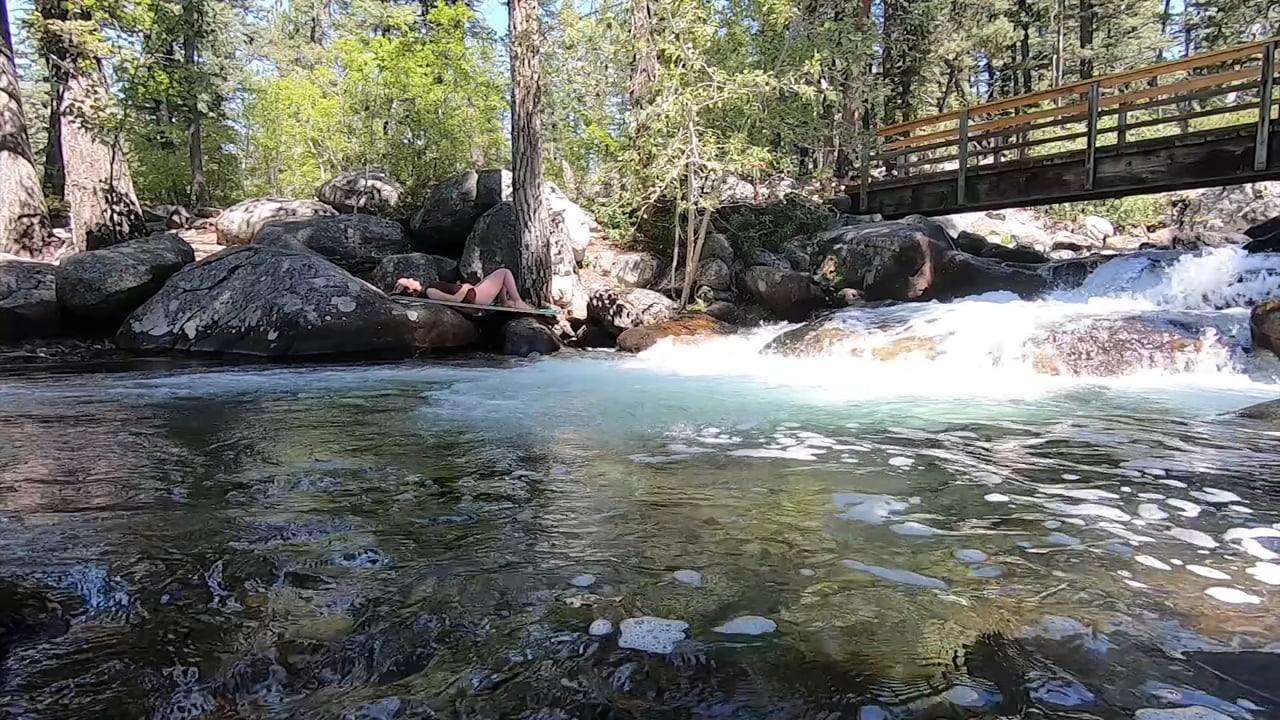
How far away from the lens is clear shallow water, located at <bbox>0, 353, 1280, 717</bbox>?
71.5 inches

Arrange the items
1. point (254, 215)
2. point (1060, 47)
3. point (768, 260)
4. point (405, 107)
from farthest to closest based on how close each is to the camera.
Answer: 1. point (1060, 47)
2. point (405, 107)
3. point (254, 215)
4. point (768, 260)

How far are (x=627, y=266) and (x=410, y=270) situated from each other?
3.49 metres

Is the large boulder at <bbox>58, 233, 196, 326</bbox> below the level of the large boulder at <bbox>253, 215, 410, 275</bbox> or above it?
below

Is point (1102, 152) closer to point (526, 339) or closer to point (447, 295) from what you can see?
point (526, 339)

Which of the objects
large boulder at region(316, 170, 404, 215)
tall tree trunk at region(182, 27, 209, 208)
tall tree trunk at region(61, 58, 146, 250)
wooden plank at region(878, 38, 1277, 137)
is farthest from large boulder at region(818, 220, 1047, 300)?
tall tree trunk at region(182, 27, 209, 208)

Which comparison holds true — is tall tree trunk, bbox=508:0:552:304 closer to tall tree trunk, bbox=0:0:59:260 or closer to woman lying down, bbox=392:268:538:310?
woman lying down, bbox=392:268:538:310

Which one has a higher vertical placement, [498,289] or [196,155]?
[196,155]

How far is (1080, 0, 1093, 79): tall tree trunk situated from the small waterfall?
600 inches

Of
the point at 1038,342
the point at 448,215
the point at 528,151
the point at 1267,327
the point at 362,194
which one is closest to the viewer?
the point at 1267,327

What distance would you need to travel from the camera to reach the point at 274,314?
9.16 m

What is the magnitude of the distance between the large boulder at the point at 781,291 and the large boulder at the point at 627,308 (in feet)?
5.00

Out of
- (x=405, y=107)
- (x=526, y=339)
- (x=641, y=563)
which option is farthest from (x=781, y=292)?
(x=641, y=563)

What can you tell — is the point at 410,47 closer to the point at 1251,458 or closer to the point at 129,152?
the point at 129,152

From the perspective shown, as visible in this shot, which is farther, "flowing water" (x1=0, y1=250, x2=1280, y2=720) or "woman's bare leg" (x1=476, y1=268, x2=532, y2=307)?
"woman's bare leg" (x1=476, y1=268, x2=532, y2=307)
